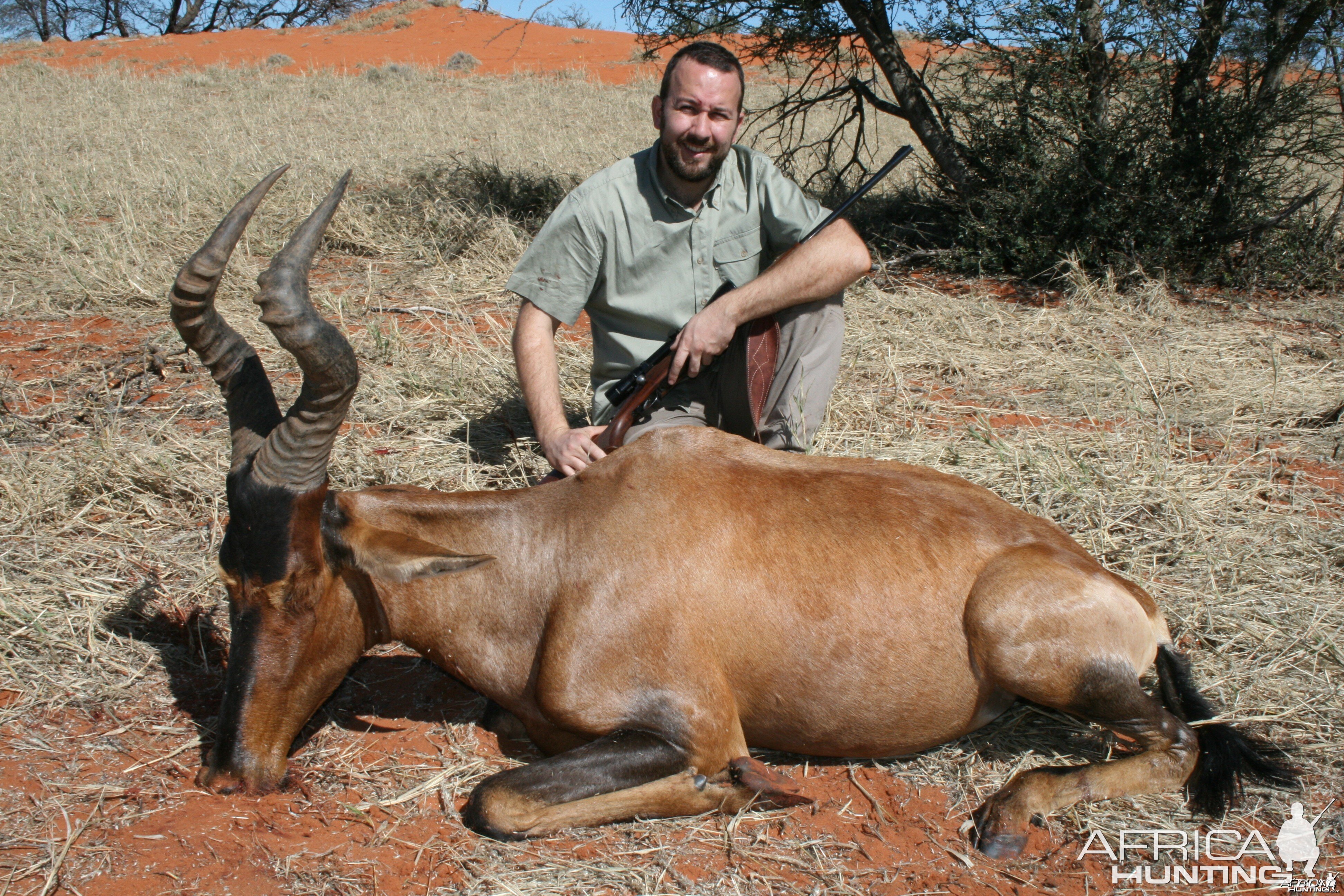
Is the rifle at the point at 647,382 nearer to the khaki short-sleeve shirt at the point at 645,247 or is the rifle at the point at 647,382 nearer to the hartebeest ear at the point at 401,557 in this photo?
the khaki short-sleeve shirt at the point at 645,247

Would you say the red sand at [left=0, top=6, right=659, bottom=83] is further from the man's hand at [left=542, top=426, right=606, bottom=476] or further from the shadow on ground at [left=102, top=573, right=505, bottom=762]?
the shadow on ground at [left=102, top=573, right=505, bottom=762]

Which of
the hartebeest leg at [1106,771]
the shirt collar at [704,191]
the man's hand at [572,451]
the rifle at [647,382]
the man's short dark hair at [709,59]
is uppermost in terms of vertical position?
the man's short dark hair at [709,59]

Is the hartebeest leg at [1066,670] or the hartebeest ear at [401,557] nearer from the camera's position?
the hartebeest ear at [401,557]

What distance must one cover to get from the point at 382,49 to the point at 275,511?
3985 cm

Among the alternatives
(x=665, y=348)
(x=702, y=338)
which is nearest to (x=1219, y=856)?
(x=702, y=338)

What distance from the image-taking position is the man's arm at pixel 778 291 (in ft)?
16.3

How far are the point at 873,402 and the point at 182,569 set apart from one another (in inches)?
159

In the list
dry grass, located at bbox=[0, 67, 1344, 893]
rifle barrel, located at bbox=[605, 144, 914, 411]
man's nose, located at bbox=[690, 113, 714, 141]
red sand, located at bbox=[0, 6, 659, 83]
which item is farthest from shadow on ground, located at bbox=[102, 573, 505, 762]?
red sand, located at bbox=[0, 6, 659, 83]

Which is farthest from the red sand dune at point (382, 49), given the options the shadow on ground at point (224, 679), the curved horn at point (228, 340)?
the curved horn at point (228, 340)

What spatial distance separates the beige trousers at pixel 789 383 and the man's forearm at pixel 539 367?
0.55 metres

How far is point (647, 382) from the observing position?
5.03 m

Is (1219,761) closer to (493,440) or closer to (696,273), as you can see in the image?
(696,273)

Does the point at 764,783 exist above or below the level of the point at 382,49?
below

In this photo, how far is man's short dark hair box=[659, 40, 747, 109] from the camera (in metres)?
4.99
